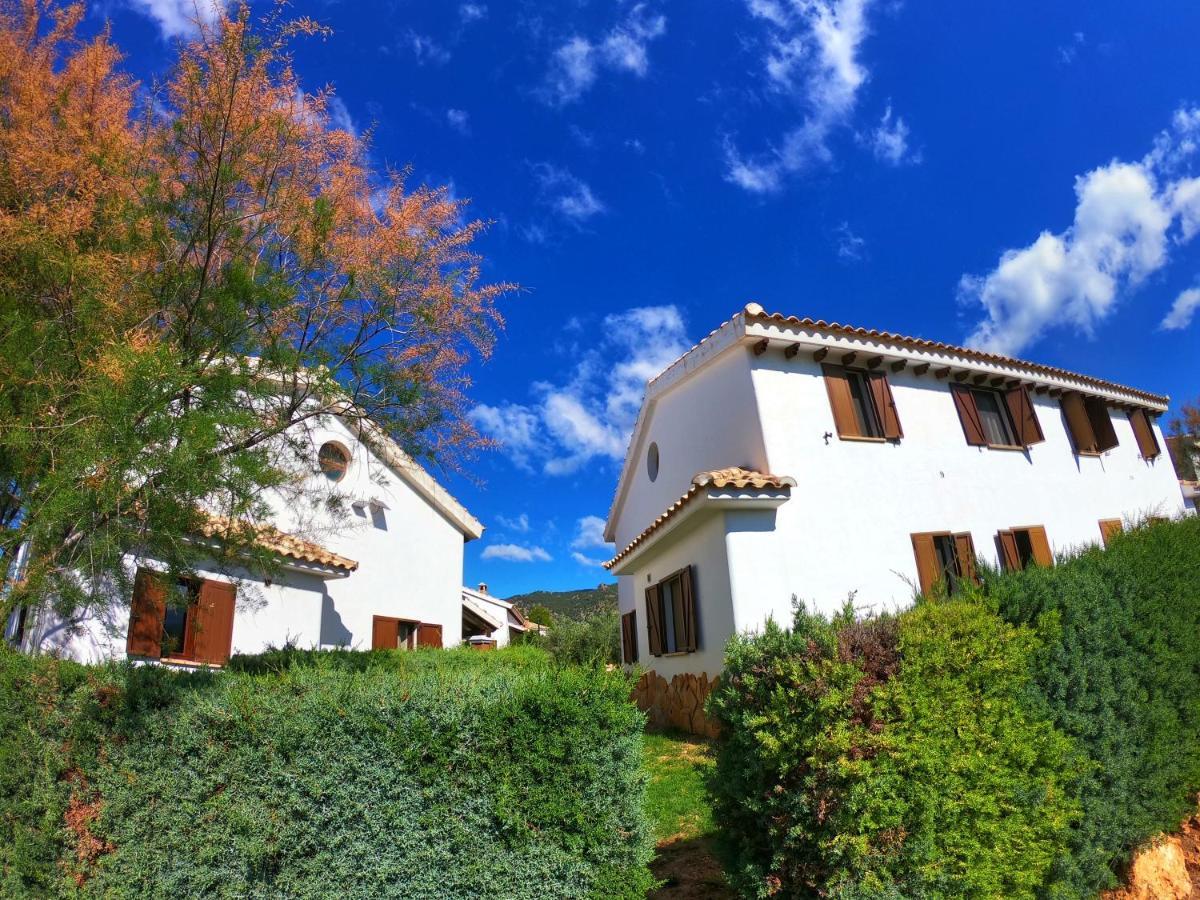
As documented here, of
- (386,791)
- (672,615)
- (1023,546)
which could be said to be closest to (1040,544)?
(1023,546)

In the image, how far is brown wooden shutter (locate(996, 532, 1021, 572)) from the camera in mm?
12539

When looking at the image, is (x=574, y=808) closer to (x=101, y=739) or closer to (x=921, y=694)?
(x=921, y=694)

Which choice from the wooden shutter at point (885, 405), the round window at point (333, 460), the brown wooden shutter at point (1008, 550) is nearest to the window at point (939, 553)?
the brown wooden shutter at point (1008, 550)

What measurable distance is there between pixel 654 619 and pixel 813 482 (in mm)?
4443

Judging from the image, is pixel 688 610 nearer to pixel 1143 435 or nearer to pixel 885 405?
pixel 885 405

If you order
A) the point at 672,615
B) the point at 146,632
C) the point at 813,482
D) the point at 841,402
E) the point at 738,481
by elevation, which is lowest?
the point at 146,632

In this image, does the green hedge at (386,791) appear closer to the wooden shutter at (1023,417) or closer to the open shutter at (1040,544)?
the open shutter at (1040,544)

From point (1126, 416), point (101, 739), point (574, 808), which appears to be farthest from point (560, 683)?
point (1126, 416)

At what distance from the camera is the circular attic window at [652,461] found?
15609 millimetres

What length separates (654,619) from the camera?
1312 cm

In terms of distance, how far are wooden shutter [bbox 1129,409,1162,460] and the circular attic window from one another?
44.9 ft

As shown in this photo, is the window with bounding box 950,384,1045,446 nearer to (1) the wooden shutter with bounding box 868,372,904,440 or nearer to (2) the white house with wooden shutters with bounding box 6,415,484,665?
(1) the wooden shutter with bounding box 868,372,904,440

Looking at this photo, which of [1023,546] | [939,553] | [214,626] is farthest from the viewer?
[1023,546]

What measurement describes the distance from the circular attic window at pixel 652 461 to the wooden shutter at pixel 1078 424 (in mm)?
10101
